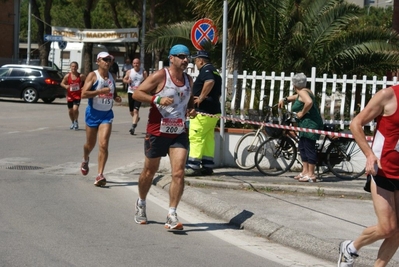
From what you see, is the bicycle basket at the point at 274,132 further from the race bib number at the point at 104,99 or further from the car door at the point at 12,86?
the car door at the point at 12,86

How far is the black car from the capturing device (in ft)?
105

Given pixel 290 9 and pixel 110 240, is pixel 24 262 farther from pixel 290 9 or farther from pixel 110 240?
pixel 290 9

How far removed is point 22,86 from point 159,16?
16.3m

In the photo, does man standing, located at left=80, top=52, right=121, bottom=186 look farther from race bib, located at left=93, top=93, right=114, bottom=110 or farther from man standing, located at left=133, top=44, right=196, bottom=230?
man standing, located at left=133, top=44, right=196, bottom=230

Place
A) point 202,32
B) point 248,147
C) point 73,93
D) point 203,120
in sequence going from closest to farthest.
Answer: point 203,120 < point 248,147 < point 202,32 < point 73,93

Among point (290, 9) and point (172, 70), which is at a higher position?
point (290, 9)

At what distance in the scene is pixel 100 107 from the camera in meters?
11.5

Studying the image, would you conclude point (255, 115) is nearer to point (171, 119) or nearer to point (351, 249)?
point (171, 119)

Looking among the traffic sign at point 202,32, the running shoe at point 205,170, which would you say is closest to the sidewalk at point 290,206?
the running shoe at point 205,170

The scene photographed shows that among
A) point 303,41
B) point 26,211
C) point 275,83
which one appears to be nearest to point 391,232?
point 26,211

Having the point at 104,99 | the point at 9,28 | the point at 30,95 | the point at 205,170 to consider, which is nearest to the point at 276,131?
the point at 205,170

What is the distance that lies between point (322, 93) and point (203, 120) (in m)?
2.56

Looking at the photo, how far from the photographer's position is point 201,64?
12.1 metres

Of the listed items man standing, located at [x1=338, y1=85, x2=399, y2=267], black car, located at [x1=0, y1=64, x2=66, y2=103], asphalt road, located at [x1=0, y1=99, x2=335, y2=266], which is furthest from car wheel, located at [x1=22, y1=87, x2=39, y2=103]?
man standing, located at [x1=338, y1=85, x2=399, y2=267]
